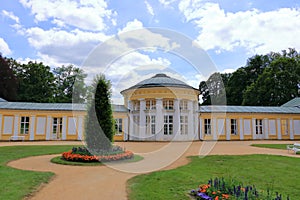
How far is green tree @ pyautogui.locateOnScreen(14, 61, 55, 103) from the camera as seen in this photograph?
131ft

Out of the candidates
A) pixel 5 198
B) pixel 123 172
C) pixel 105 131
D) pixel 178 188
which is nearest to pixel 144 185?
pixel 178 188

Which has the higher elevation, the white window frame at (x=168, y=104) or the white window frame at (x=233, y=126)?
the white window frame at (x=168, y=104)

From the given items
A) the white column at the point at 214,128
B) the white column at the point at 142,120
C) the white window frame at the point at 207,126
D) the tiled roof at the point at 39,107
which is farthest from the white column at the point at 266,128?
Result: the tiled roof at the point at 39,107

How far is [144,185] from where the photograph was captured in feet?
21.4

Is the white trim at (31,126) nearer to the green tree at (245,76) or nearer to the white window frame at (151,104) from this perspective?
the white window frame at (151,104)

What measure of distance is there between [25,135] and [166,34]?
21.1 meters

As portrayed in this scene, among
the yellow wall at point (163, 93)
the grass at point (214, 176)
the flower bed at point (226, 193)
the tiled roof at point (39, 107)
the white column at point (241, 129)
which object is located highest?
the yellow wall at point (163, 93)

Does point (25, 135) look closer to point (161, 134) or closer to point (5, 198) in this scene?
point (161, 134)

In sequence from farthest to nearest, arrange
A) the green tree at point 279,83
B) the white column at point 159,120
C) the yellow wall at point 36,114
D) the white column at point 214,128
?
the green tree at point 279,83 → the white column at point 214,128 → the white column at point 159,120 → the yellow wall at point 36,114

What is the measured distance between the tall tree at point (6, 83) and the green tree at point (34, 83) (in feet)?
11.9

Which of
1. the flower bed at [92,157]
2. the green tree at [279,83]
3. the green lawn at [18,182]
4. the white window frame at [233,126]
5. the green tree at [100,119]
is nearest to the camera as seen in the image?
the green lawn at [18,182]

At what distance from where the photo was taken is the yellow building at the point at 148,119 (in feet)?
81.2

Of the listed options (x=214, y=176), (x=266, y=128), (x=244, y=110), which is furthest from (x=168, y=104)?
(x=214, y=176)

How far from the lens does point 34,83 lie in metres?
41.2
